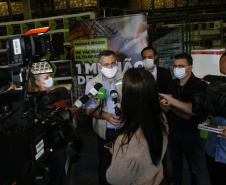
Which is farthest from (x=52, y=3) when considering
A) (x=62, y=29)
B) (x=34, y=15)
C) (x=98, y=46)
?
(x=98, y=46)

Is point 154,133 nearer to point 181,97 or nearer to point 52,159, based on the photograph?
point 181,97

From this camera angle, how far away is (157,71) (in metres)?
2.83

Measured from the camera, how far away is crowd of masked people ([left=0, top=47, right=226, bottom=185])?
1.13 m

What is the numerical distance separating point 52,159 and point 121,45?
7.16 feet

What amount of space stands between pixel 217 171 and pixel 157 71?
1.35 m

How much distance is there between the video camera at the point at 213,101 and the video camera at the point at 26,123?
790 millimetres

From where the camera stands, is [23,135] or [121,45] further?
[121,45]

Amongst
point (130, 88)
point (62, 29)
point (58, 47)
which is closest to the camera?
point (130, 88)

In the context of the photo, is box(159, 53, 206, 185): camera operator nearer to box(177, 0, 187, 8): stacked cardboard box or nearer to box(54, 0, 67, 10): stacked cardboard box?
box(54, 0, 67, 10): stacked cardboard box

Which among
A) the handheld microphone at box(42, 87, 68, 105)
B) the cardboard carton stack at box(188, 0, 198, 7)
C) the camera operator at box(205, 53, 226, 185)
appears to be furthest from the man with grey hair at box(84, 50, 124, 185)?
the cardboard carton stack at box(188, 0, 198, 7)

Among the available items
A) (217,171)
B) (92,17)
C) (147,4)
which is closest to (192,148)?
(217,171)

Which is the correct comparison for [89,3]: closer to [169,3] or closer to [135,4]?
[135,4]

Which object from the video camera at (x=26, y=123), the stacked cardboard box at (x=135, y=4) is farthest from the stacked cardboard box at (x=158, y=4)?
the video camera at (x=26, y=123)

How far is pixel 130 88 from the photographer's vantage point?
3.74 feet
